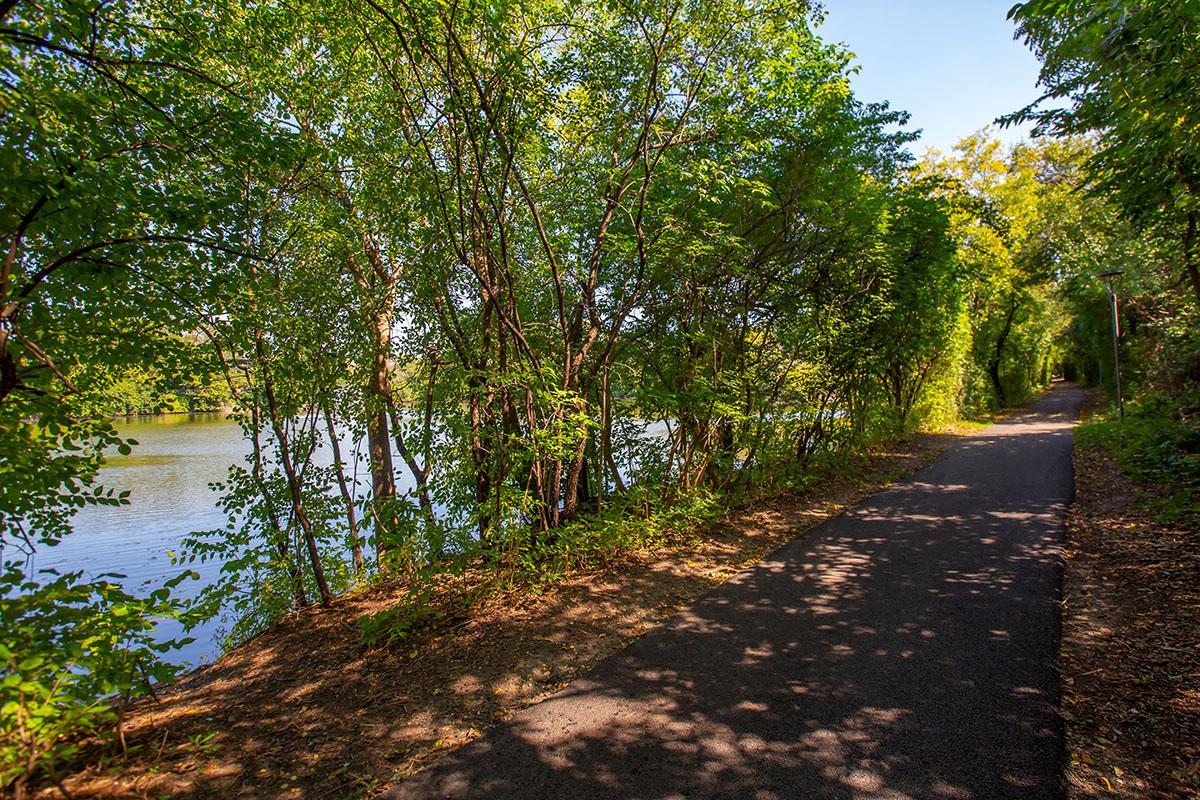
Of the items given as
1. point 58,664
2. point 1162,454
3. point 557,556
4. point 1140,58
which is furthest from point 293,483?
point 1162,454

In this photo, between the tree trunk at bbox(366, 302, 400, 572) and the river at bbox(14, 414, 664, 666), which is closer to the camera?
the tree trunk at bbox(366, 302, 400, 572)

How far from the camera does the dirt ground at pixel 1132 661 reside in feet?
8.07

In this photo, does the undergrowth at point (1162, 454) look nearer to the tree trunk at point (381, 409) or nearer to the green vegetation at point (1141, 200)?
the green vegetation at point (1141, 200)

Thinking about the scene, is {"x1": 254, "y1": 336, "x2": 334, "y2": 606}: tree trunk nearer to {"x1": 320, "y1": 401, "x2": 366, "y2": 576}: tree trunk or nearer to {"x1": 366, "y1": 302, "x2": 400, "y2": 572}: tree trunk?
{"x1": 320, "y1": 401, "x2": 366, "y2": 576}: tree trunk

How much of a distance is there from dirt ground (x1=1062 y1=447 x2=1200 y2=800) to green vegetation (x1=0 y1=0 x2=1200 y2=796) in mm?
3549

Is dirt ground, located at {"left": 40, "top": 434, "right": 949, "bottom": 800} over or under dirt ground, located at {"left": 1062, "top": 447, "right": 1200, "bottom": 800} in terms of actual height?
under

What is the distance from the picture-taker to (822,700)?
3188mm

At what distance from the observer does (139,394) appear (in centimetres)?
460

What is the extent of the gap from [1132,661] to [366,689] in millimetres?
5013

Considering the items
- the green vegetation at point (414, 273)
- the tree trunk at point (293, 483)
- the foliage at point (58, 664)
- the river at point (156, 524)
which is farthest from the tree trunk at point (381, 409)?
the foliage at point (58, 664)

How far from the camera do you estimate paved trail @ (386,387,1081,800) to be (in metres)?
2.58

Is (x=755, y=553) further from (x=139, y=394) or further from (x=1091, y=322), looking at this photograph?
(x=1091, y=322)

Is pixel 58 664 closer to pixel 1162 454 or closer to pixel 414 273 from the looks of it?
pixel 414 273

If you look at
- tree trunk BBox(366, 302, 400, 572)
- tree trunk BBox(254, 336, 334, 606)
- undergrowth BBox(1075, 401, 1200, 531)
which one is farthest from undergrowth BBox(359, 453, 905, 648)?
undergrowth BBox(1075, 401, 1200, 531)
